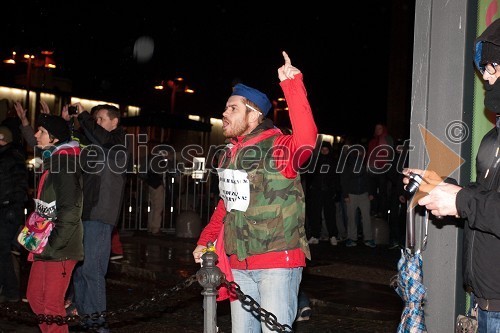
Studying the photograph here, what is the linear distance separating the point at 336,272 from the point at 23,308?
474 cm

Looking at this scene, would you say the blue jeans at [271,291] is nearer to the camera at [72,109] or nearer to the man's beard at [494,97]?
the man's beard at [494,97]

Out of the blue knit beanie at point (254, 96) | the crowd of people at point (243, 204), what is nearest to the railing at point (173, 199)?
the crowd of people at point (243, 204)

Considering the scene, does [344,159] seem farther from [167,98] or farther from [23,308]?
[167,98]

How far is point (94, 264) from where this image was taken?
20.9 feet

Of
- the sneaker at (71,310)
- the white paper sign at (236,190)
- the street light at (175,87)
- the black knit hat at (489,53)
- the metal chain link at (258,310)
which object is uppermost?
the street light at (175,87)

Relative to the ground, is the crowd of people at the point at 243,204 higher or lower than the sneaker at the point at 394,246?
higher

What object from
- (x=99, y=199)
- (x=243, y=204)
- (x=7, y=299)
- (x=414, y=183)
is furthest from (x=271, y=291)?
(x=7, y=299)

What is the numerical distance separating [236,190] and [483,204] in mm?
1818

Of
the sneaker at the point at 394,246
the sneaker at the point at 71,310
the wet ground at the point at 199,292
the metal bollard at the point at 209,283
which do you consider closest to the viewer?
the metal bollard at the point at 209,283

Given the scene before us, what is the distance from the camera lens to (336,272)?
10.3 meters

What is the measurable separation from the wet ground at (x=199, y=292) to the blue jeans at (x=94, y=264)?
210 millimetres

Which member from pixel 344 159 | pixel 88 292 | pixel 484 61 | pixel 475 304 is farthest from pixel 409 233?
pixel 344 159

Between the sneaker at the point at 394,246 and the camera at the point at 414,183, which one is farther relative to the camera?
the sneaker at the point at 394,246

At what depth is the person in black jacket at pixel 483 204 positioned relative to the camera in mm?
2818
